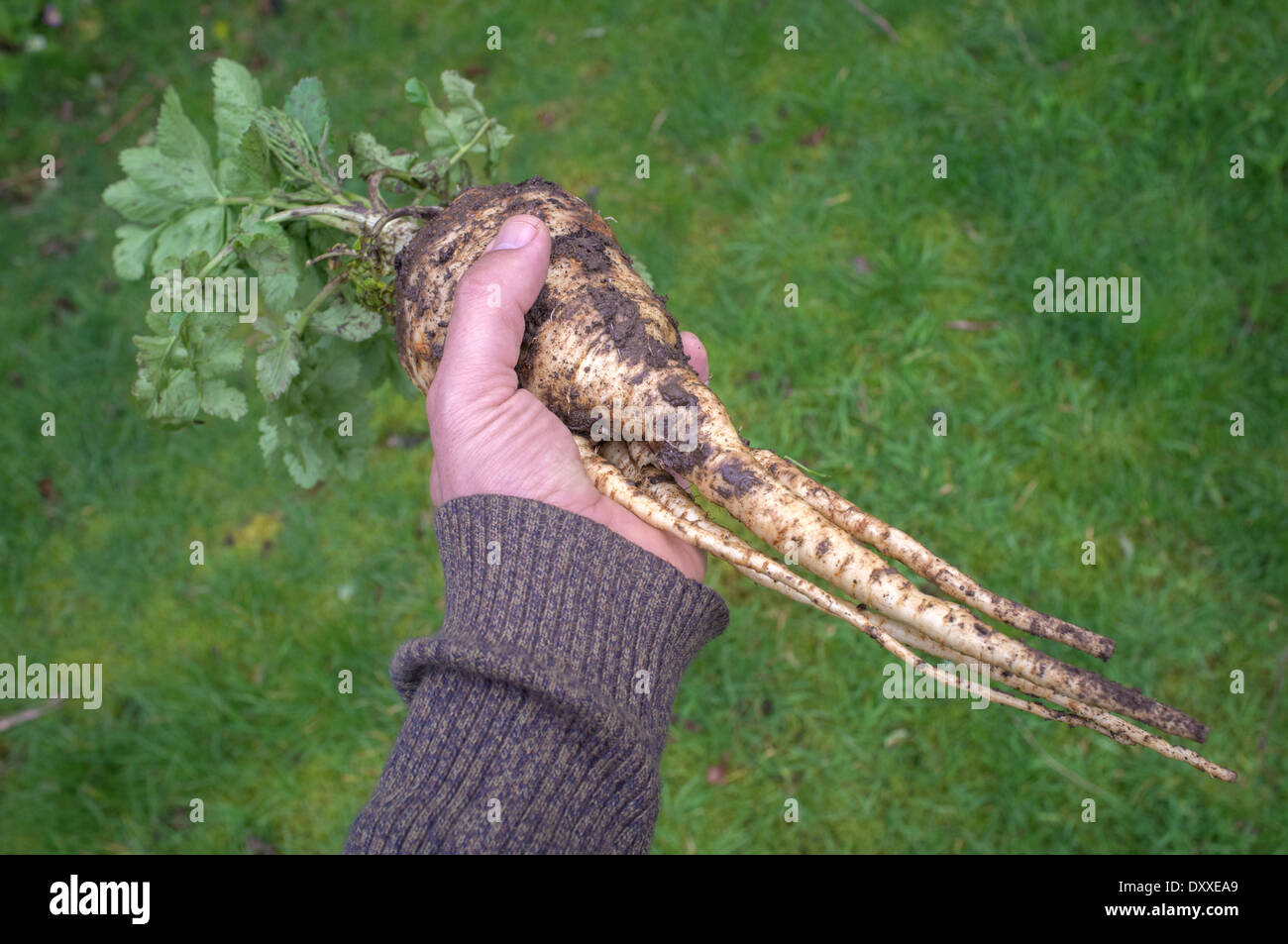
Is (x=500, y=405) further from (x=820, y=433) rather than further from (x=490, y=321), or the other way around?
(x=820, y=433)

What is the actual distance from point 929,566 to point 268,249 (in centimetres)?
214

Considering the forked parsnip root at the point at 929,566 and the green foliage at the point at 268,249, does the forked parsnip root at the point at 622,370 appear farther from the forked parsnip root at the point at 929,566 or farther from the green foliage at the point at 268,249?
the green foliage at the point at 268,249

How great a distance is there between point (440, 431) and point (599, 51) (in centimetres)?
299

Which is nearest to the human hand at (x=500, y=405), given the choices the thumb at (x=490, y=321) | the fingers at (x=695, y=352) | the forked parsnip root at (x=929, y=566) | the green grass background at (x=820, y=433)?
the thumb at (x=490, y=321)

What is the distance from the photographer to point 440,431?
228 centimetres

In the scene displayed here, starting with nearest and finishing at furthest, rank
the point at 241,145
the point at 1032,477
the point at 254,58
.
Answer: the point at 241,145
the point at 1032,477
the point at 254,58

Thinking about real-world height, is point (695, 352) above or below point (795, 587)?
above

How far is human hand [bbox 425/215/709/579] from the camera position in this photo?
2.24 meters

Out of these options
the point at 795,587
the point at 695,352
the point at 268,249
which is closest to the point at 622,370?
the point at 695,352

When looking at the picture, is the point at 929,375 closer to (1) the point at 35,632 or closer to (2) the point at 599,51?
(2) the point at 599,51

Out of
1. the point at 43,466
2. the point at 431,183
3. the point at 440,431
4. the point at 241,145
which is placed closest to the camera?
the point at 440,431

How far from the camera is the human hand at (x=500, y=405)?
224 cm

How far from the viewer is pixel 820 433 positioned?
12.4 feet

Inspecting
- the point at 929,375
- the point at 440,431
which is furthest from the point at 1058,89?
the point at 440,431
